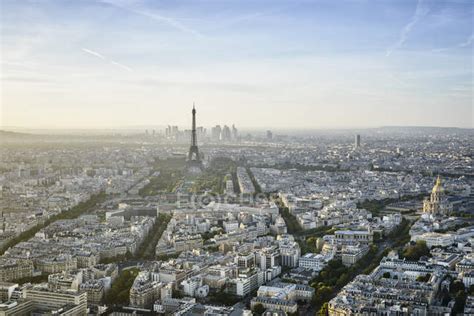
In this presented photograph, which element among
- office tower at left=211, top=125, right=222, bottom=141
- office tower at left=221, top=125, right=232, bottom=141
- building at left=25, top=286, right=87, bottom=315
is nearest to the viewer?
building at left=25, top=286, right=87, bottom=315

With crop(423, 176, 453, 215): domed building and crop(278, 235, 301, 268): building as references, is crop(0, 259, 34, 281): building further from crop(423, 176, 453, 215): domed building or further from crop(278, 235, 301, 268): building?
crop(423, 176, 453, 215): domed building

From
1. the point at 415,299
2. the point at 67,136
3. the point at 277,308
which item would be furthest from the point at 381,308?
the point at 67,136

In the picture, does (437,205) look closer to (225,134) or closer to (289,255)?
(289,255)

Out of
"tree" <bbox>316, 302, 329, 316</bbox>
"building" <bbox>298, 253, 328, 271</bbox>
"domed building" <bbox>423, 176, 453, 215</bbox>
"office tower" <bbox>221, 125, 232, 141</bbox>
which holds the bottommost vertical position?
"tree" <bbox>316, 302, 329, 316</bbox>

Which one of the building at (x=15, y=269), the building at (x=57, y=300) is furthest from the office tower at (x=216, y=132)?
the building at (x=57, y=300)

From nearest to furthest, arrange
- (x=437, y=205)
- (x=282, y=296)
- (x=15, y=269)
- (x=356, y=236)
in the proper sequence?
(x=282, y=296), (x=15, y=269), (x=356, y=236), (x=437, y=205)

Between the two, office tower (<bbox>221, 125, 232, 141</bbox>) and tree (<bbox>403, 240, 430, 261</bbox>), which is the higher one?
office tower (<bbox>221, 125, 232, 141</bbox>)

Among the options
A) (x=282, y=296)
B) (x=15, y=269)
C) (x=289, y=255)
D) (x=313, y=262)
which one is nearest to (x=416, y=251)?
(x=313, y=262)

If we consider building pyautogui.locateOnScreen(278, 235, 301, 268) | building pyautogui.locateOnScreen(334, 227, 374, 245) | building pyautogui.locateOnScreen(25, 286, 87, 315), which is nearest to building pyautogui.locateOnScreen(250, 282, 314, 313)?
building pyautogui.locateOnScreen(278, 235, 301, 268)

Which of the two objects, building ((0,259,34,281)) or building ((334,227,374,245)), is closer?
building ((0,259,34,281))

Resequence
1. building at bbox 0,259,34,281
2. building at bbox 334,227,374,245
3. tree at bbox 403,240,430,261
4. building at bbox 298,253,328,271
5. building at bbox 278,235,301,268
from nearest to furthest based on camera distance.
Answer: building at bbox 0,259,34,281 → building at bbox 298,253,328,271 → building at bbox 278,235,301,268 → tree at bbox 403,240,430,261 → building at bbox 334,227,374,245

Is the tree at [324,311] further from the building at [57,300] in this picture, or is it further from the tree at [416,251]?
the tree at [416,251]
